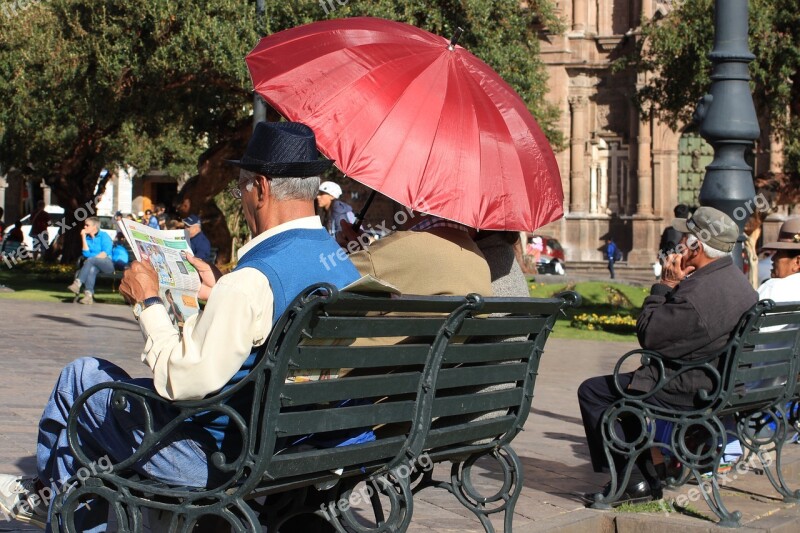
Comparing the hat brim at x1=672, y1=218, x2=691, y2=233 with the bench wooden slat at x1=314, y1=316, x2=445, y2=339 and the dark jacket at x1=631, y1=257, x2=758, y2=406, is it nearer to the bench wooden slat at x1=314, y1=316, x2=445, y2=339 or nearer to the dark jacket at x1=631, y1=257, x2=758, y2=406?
the dark jacket at x1=631, y1=257, x2=758, y2=406

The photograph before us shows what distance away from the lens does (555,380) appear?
12.0 m

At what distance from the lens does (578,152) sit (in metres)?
43.7

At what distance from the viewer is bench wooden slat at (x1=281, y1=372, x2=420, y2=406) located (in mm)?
3525

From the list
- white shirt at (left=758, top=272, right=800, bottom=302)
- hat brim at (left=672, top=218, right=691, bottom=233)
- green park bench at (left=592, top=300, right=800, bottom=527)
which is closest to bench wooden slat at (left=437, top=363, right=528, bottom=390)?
green park bench at (left=592, top=300, right=800, bottom=527)

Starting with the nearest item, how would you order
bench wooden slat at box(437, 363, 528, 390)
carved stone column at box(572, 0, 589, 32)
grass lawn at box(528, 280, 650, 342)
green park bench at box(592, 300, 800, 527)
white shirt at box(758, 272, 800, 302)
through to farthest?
bench wooden slat at box(437, 363, 528, 390) < green park bench at box(592, 300, 800, 527) < white shirt at box(758, 272, 800, 302) < grass lawn at box(528, 280, 650, 342) < carved stone column at box(572, 0, 589, 32)

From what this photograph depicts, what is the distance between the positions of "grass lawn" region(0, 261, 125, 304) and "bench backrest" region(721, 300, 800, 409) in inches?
595

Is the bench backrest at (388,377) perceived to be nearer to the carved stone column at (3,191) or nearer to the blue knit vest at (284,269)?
the blue knit vest at (284,269)

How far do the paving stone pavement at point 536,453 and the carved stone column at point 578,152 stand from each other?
98.6 ft

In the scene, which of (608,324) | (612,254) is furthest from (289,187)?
(612,254)

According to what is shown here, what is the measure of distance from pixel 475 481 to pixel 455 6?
17463 millimetres

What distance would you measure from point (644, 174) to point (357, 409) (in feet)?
132

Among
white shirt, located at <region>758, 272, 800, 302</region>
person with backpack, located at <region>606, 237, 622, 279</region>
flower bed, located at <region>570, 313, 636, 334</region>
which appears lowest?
person with backpack, located at <region>606, 237, 622, 279</region>

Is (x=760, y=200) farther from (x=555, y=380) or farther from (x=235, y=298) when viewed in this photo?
(x=235, y=298)

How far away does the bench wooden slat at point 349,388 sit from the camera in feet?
11.6
